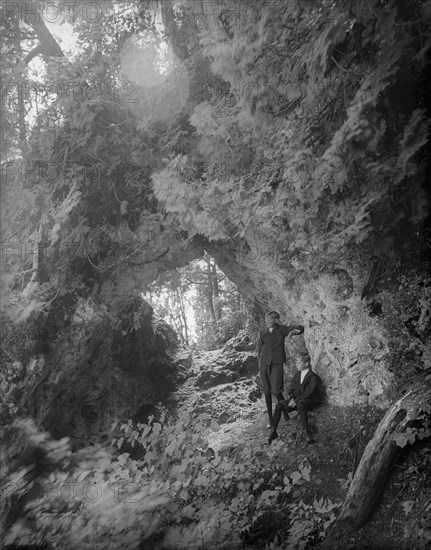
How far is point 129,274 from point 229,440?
4198mm

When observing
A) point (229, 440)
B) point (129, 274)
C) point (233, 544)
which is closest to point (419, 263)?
point (233, 544)

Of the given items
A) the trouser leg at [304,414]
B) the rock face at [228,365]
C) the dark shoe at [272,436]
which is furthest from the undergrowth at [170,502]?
the rock face at [228,365]

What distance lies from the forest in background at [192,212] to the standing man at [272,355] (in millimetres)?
566

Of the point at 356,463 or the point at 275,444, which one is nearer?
the point at 356,463

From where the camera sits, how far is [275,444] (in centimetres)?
582

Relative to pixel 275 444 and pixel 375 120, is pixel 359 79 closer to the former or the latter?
pixel 375 120

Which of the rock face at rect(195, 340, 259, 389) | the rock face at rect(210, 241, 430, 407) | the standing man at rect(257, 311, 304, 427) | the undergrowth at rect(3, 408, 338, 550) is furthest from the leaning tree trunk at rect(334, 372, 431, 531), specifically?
the rock face at rect(195, 340, 259, 389)

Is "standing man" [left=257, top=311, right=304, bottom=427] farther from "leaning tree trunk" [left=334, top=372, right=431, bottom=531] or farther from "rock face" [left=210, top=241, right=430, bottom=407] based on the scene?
"leaning tree trunk" [left=334, top=372, right=431, bottom=531]

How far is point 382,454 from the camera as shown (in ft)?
13.0

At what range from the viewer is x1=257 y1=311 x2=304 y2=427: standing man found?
636 cm

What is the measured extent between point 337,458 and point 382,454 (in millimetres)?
1087

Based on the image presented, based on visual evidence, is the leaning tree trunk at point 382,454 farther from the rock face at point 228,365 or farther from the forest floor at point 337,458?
the rock face at point 228,365

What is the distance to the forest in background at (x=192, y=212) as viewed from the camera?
3.95m

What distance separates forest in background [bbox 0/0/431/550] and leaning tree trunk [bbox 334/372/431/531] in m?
0.06
